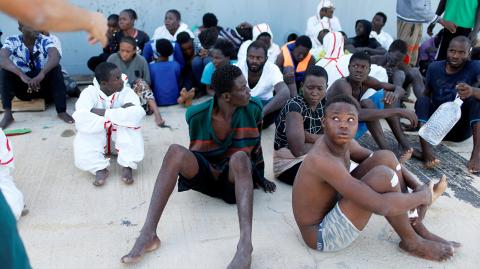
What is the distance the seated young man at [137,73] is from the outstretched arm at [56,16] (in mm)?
3253

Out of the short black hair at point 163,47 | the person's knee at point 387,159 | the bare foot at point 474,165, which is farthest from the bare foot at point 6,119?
the bare foot at point 474,165

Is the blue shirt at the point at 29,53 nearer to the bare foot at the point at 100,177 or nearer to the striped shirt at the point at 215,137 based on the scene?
the bare foot at the point at 100,177

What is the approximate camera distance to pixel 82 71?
20.0 ft

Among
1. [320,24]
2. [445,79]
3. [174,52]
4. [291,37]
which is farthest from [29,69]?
[445,79]

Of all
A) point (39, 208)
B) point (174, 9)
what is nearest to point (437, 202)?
point (39, 208)

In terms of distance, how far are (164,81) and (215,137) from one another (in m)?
2.42

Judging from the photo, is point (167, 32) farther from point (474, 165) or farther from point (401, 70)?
point (474, 165)

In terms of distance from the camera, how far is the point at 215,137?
2721mm

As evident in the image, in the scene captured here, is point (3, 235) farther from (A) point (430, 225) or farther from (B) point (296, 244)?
(A) point (430, 225)

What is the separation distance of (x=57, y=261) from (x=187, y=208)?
87 centimetres

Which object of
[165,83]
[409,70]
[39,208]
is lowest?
[39,208]

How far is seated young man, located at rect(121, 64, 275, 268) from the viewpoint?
238 centimetres

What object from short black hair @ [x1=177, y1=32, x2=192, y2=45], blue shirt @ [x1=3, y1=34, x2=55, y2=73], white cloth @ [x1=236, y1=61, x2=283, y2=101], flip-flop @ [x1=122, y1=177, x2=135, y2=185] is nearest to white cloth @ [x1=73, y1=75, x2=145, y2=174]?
flip-flop @ [x1=122, y1=177, x2=135, y2=185]

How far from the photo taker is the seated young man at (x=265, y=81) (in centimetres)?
403
